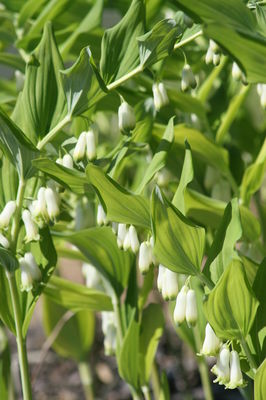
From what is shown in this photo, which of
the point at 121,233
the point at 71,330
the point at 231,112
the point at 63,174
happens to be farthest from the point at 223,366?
the point at 71,330

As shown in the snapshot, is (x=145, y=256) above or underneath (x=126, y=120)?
underneath

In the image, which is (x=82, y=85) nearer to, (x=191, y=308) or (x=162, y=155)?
(x=162, y=155)

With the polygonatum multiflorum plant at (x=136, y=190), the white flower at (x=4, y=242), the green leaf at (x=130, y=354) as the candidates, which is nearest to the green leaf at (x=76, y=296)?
the polygonatum multiflorum plant at (x=136, y=190)

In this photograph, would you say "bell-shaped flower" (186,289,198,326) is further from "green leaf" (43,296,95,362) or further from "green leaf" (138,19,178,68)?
"green leaf" (43,296,95,362)

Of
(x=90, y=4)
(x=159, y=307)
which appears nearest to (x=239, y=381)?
(x=159, y=307)

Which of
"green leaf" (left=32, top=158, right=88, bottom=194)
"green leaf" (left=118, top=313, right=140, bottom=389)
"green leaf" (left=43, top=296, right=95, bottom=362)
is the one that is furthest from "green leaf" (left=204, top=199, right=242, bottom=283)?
"green leaf" (left=43, top=296, right=95, bottom=362)
